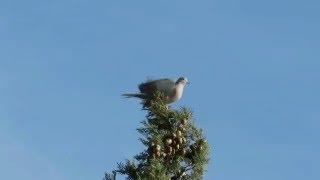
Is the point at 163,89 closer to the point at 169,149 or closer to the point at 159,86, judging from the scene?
the point at 159,86

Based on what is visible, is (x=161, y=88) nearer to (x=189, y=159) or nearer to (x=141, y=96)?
(x=141, y=96)

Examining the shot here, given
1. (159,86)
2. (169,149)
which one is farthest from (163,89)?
(169,149)

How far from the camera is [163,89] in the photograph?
5.94 metres

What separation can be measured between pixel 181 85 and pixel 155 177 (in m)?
1.56

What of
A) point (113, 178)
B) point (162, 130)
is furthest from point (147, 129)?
point (113, 178)

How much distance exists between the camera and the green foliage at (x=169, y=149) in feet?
16.1

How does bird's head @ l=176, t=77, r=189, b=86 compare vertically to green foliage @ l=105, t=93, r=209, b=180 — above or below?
above

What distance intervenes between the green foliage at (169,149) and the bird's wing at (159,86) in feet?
1.61

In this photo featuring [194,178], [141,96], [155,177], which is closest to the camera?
[155,177]

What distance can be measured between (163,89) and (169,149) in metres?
0.98

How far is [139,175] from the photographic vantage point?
4773 millimetres

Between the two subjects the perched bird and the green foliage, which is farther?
the perched bird

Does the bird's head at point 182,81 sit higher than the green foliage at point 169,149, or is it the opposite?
the bird's head at point 182,81

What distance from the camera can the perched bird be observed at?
589 cm
